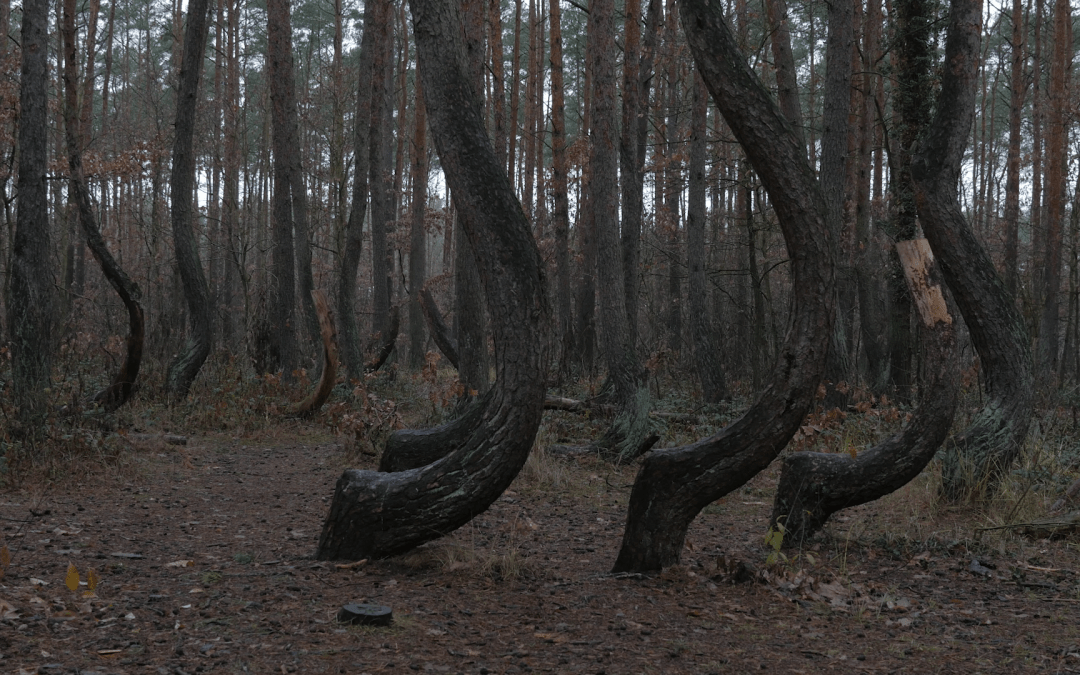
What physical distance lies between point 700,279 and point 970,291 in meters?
5.87

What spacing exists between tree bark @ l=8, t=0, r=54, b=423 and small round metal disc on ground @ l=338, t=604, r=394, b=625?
5.20m

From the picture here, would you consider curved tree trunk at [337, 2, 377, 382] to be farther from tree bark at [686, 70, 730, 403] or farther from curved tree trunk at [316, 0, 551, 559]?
curved tree trunk at [316, 0, 551, 559]

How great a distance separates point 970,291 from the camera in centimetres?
661

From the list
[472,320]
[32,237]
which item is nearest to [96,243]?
[32,237]

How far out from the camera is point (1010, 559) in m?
5.34

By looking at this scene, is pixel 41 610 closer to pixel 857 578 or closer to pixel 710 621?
pixel 710 621

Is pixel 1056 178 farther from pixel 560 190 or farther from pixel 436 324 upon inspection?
pixel 436 324

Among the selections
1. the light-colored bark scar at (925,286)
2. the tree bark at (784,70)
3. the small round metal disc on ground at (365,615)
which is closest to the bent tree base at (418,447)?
the small round metal disc on ground at (365,615)

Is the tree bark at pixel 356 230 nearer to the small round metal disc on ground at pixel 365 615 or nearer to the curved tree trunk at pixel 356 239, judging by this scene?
the curved tree trunk at pixel 356 239

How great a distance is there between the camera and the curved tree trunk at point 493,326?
4.65m

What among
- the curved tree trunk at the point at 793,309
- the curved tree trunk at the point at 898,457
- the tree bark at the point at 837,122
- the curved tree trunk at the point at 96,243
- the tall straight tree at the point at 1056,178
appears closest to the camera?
the curved tree trunk at the point at 793,309

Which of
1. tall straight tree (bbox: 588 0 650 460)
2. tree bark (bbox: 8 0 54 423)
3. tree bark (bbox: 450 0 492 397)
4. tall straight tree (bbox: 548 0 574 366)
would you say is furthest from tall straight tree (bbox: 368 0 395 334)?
tree bark (bbox: 8 0 54 423)

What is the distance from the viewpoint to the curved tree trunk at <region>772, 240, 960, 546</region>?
18.0ft

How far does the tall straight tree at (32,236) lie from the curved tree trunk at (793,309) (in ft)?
20.2
